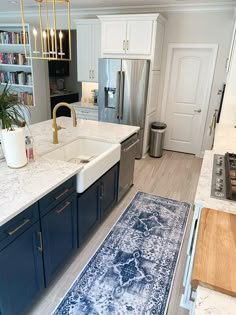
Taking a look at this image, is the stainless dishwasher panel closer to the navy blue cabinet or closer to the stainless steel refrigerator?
the navy blue cabinet

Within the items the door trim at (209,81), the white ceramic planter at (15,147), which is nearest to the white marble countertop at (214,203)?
the white ceramic planter at (15,147)

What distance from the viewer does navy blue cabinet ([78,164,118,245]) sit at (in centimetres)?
212

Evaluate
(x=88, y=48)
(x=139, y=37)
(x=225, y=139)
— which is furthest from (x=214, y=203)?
(x=88, y=48)

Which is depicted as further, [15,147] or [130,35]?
[130,35]

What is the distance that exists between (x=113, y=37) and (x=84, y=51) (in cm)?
85

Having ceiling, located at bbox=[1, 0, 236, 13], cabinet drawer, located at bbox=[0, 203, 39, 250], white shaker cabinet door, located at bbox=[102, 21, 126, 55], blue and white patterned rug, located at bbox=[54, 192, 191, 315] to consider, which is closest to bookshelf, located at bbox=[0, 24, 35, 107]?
ceiling, located at bbox=[1, 0, 236, 13]

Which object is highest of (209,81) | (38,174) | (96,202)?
(209,81)

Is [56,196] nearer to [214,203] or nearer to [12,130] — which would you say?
[12,130]

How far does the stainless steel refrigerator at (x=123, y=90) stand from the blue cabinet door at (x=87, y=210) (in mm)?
2329

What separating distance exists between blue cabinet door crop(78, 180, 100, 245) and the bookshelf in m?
3.69

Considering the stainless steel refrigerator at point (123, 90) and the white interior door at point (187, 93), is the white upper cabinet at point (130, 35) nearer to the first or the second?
the stainless steel refrigerator at point (123, 90)

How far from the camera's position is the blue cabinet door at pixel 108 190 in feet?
8.02

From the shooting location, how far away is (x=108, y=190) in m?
2.60

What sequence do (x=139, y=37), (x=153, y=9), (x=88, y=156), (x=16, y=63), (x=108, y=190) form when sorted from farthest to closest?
(x=16, y=63) < (x=153, y=9) < (x=139, y=37) < (x=88, y=156) < (x=108, y=190)
